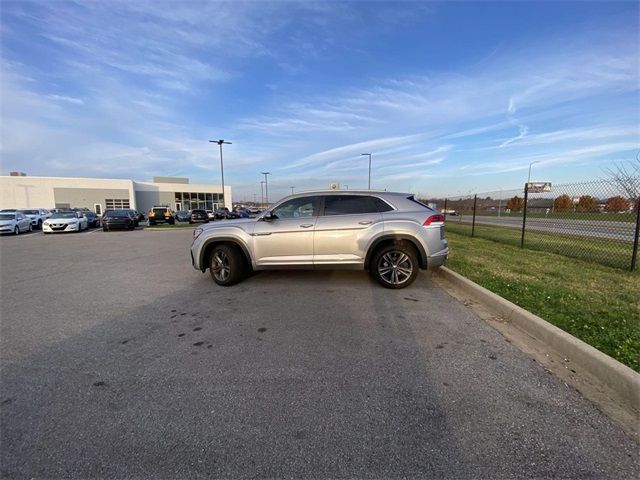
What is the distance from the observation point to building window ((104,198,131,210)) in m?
48.4

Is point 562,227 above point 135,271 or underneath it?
above

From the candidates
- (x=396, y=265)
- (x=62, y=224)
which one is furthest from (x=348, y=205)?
(x=62, y=224)

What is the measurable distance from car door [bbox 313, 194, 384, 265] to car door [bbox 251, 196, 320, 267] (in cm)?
17

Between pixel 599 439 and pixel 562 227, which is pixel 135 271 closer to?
pixel 599 439

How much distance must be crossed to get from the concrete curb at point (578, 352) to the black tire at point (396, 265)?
1288 mm

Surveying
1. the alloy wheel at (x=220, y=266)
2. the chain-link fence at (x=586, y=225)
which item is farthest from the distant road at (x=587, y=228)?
the alloy wheel at (x=220, y=266)

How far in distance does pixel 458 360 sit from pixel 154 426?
2786 millimetres

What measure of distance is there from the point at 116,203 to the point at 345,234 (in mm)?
54959

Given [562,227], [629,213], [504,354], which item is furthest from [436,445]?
[562,227]

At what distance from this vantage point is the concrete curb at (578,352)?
8.24 ft

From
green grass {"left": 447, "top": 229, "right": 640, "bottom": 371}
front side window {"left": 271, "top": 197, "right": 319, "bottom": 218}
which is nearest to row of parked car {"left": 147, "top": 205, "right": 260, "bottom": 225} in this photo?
front side window {"left": 271, "top": 197, "right": 319, "bottom": 218}

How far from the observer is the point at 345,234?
557 centimetres

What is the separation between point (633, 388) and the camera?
2.45 metres

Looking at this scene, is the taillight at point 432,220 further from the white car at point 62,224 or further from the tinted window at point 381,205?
the white car at point 62,224
